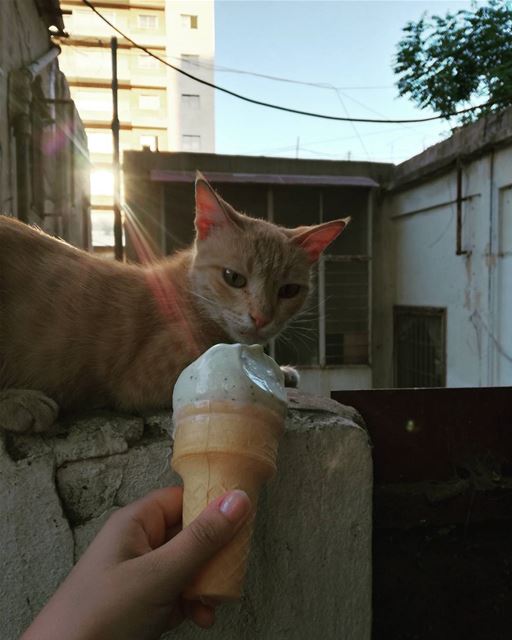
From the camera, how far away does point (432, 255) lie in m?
8.45

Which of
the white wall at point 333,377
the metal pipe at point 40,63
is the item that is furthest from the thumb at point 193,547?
the white wall at point 333,377

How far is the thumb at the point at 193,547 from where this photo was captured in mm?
896

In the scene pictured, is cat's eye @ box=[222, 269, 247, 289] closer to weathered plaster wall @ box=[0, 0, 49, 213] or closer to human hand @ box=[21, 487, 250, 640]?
human hand @ box=[21, 487, 250, 640]

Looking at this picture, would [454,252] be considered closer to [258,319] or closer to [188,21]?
[258,319]

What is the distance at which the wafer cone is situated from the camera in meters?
0.95

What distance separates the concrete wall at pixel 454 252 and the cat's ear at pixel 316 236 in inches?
215

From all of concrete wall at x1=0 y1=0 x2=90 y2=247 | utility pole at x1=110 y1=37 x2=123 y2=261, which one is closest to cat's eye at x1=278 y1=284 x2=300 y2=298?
concrete wall at x1=0 y1=0 x2=90 y2=247

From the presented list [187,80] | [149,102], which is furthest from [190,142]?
[187,80]

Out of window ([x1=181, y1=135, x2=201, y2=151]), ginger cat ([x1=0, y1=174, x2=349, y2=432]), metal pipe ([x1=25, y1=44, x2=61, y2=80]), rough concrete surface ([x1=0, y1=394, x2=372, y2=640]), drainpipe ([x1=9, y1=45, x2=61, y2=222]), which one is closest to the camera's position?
rough concrete surface ([x1=0, y1=394, x2=372, y2=640])

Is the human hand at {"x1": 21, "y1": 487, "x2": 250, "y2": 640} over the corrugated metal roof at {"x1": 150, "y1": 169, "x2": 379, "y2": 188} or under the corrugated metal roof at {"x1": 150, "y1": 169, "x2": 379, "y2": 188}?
under

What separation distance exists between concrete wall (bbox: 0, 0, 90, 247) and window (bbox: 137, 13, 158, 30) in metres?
24.4

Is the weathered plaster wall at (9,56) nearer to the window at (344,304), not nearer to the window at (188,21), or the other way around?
the window at (344,304)

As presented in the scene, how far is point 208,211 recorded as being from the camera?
1.85 metres

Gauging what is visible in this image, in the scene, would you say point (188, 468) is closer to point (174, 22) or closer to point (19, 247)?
point (19, 247)
